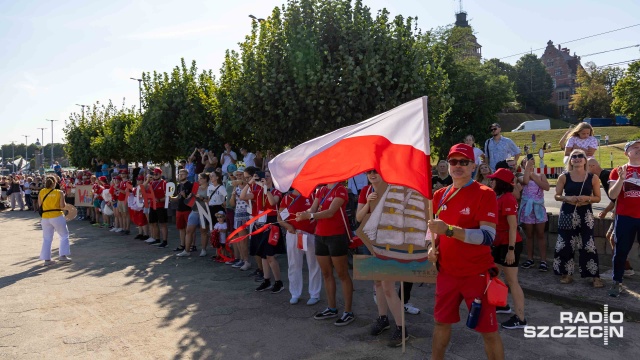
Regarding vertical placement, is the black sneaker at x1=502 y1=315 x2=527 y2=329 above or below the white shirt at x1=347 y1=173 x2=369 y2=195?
below

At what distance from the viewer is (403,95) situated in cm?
1118

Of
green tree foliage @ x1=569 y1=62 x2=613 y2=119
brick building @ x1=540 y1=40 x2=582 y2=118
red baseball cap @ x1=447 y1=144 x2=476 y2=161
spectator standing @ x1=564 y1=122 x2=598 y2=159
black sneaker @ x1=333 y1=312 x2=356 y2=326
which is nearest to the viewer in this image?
red baseball cap @ x1=447 y1=144 x2=476 y2=161

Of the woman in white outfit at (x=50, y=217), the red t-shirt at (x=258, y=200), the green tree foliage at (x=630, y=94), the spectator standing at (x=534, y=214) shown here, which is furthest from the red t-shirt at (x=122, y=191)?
the green tree foliage at (x=630, y=94)

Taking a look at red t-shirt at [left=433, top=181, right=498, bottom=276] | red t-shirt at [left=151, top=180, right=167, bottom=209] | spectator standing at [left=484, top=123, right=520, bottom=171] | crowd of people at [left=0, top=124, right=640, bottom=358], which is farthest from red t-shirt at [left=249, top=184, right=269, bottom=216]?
red t-shirt at [left=151, top=180, right=167, bottom=209]

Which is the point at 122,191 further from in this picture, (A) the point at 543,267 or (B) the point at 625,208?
(B) the point at 625,208

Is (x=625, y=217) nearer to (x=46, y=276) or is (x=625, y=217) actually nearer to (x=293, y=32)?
(x=293, y=32)

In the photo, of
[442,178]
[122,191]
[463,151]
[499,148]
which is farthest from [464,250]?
[122,191]

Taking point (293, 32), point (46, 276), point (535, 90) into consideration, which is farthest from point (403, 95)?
point (535, 90)

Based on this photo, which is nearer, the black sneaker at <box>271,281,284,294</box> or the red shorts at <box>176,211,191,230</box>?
the black sneaker at <box>271,281,284,294</box>

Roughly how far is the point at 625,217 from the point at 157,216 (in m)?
10.5

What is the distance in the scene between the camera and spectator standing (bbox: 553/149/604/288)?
6.73 metres

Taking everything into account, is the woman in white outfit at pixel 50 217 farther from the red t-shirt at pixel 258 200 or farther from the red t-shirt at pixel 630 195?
the red t-shirt at pixel 630 195

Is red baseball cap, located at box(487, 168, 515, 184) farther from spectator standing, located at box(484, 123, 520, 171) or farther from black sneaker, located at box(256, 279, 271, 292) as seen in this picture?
black sneaker, located at box(256, 279, 271, 292)

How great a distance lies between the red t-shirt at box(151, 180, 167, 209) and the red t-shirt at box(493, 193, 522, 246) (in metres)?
9.20
